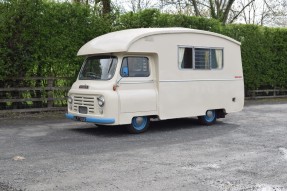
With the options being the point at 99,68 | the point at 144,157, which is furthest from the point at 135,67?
the point at 144,157

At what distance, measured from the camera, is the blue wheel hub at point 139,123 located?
9.93 metres

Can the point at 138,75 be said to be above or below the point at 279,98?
above

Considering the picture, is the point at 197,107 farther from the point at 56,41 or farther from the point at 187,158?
the point at 56,41

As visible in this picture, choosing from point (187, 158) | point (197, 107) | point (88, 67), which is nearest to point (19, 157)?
point (187, 158)

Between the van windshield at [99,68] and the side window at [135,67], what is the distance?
0.81 ft

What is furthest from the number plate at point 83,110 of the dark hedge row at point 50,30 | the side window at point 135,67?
the dark hedge row at point 50,30

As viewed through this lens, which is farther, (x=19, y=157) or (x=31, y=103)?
(x=31, y=103)

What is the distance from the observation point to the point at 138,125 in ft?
32.8

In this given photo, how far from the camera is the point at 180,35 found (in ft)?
35.6

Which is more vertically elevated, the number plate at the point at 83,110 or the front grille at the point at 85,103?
the front grille at the point at 85,103

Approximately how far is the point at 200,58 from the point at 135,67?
90.0 inches

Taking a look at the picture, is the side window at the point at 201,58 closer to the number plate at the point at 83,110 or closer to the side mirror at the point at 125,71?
the side mirror at the point at 125,71

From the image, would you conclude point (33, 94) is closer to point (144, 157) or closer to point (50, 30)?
point (50, 30)

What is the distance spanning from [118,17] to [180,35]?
15.7ft
